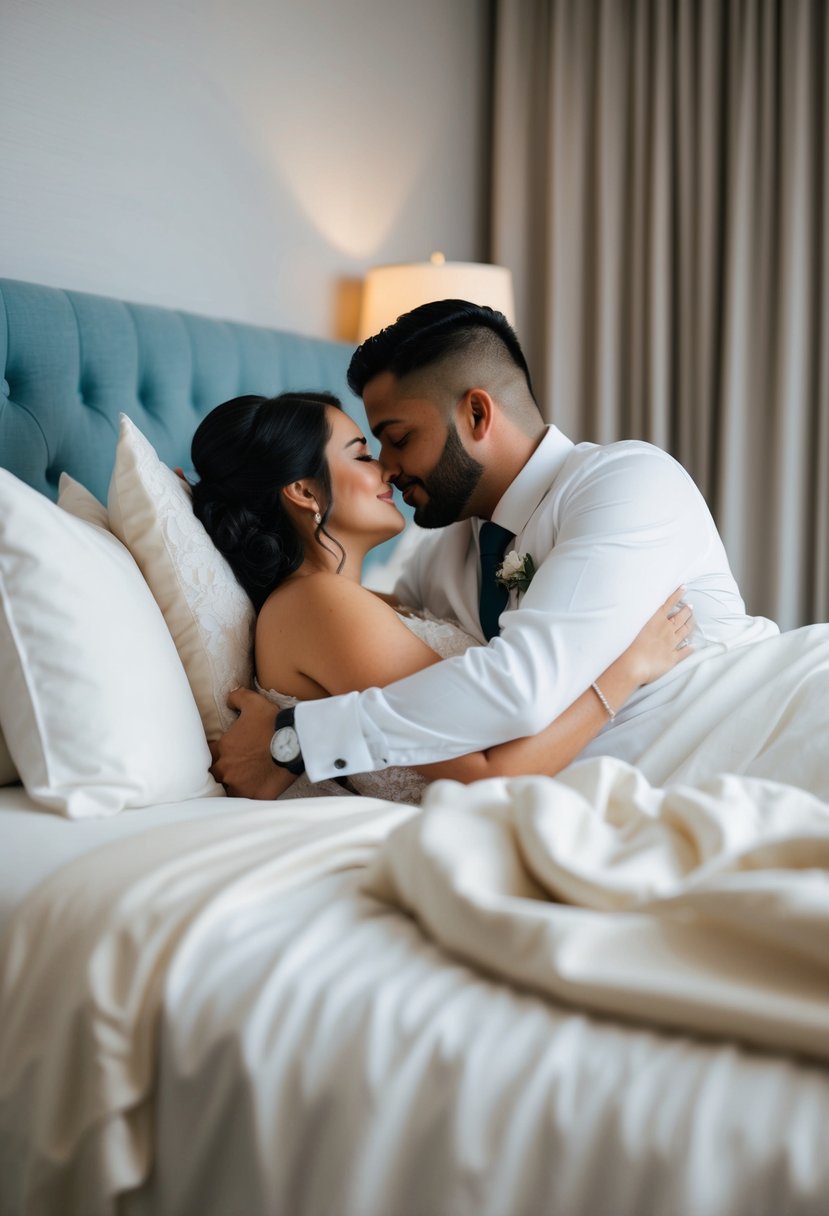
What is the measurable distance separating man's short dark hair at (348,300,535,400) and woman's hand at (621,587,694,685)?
2.22ft

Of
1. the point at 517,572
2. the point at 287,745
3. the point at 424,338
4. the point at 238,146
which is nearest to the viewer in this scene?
the point at 287,745

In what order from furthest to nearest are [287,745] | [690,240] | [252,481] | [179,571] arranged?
1. [690,240]
2. [252,481]
3. [179,571]
4. [287,745]

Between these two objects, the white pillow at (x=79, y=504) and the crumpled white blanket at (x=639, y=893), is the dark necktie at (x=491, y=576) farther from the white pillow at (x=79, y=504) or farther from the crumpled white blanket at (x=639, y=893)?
the crumpled white blanket at (x=639, y=893)

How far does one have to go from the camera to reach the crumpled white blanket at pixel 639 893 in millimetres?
804

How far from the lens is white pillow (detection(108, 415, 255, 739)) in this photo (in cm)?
168

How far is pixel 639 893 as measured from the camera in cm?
91

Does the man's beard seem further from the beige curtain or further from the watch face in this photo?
the beige curtain

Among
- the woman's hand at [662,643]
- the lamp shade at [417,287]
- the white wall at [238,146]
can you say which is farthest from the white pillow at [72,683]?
the lamp shade at [417,287]

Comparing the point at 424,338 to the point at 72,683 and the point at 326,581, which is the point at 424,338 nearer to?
the point at 326,581

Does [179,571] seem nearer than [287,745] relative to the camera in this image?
No

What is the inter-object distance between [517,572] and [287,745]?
1.99 feet

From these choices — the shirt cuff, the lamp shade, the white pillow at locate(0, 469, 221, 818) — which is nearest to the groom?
the shirt cuff

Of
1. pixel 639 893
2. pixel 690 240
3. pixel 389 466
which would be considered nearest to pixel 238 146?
pixel 389 466

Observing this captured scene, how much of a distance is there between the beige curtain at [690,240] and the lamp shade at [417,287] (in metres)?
0.81
